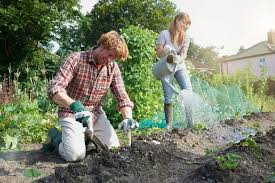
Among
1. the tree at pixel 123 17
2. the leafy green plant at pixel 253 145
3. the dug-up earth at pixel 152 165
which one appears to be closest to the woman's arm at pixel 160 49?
the dug-up earth at pixel 152 165

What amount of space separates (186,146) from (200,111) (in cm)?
208

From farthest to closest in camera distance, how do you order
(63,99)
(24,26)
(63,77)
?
(24,26) < (63,77) < (63,99)

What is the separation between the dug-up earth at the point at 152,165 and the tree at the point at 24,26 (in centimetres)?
1224

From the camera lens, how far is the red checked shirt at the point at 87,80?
352 cm

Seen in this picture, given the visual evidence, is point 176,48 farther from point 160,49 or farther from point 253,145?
point 253,145

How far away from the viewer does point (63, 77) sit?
3438 millimetres

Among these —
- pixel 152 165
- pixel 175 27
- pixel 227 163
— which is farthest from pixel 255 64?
pixel 227 163

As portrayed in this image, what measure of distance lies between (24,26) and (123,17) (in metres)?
12.3

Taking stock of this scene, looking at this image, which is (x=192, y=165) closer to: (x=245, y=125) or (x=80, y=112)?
(x=80, y=112)

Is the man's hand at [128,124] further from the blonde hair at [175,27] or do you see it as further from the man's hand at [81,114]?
the blonde hair at [175,27]

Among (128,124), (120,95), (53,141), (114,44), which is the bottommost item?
(53,141)

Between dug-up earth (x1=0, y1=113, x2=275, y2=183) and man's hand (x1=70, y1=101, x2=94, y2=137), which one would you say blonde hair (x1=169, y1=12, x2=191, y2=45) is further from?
man's hand (x1=70, y1=101, x2=94, y2=137)

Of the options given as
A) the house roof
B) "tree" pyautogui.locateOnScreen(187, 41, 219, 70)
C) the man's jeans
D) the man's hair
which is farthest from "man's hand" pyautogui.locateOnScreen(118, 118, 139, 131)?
"tree" pyautogui.locateOnScreen(187, 41, 219, 70)

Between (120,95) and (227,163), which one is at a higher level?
(120,95)
